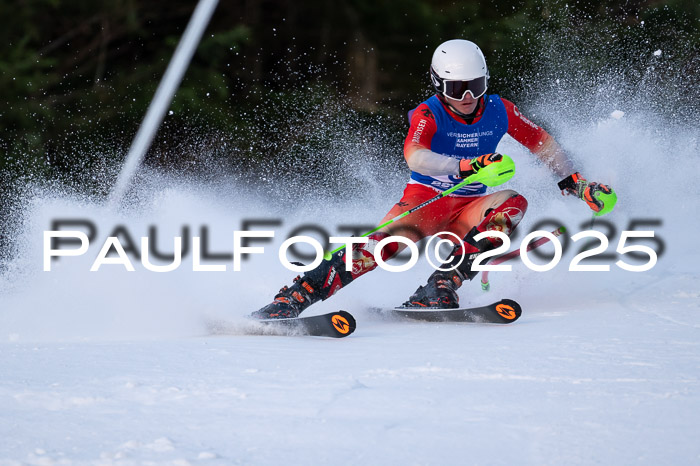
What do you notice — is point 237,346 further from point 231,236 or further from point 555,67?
point 555,67

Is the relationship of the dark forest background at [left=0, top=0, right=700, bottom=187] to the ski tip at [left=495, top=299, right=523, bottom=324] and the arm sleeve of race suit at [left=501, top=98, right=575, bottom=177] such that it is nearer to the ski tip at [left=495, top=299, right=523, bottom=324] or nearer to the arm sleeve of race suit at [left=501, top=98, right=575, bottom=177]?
the arm sleeve of race suit at [left=501, top=98, right=575, bottom=177]

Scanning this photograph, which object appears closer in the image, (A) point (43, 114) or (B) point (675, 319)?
(B) point (675, 319)

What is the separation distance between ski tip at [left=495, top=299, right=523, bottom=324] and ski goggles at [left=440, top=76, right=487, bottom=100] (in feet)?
3.35

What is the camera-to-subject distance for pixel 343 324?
382cm

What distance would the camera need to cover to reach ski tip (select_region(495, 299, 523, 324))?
4.02 metres

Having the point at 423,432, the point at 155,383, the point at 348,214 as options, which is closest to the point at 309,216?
the point at 348,214

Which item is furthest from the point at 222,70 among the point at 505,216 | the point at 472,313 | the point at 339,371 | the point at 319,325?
the point at 339,371

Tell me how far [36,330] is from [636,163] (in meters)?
4.20

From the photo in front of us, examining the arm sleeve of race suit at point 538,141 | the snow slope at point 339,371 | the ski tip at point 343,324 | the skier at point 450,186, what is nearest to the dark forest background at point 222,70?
the snow slope at point 339,371

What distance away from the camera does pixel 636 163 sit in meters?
6.29

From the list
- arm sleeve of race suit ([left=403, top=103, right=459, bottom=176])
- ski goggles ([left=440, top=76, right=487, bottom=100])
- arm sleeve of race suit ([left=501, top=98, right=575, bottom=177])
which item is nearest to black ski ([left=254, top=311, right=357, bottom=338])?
arm sleeve of race suit ([left=403, top=103, right=459, bottom=176])

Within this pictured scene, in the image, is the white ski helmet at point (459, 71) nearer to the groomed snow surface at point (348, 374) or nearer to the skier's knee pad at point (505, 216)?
the skier's knee pad at point (505, 216)

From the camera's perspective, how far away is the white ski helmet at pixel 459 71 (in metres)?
4.23

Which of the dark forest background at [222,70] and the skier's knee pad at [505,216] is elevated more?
the dark forest background at [222,70]
